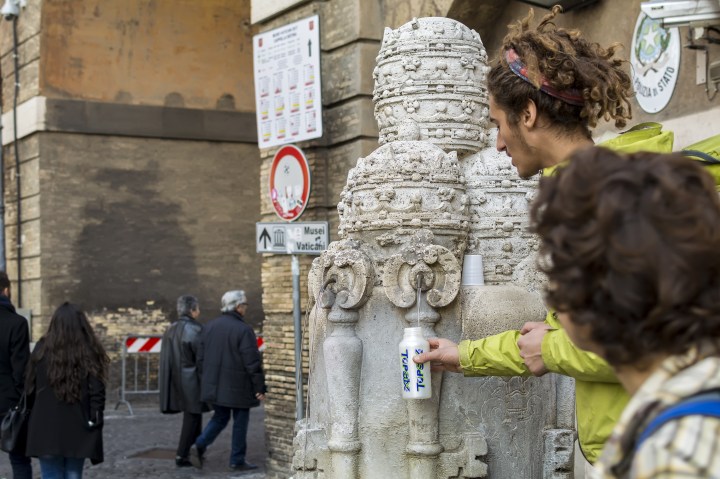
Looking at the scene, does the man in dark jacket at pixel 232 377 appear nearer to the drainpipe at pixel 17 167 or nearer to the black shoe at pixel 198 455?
the black shoe at pixel 198 455

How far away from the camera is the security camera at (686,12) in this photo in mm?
6816

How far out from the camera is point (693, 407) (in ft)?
4.36

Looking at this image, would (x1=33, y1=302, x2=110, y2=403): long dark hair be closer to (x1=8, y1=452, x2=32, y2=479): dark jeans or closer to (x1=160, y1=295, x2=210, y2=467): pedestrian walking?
(x1=8, y1=452, x2=32, y2=479): dark jeans

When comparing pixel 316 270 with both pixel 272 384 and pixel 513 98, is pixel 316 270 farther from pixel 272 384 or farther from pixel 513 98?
pixel 272 384

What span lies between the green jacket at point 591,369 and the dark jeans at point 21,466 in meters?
5.87

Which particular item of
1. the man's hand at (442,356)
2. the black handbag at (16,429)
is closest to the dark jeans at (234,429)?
the black handbag at (16,429)

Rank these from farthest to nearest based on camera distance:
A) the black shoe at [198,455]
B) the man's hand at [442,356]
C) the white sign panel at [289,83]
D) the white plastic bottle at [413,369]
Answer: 1. the white sign panel at [289,83]
2. the black shoe at [198,455]
3. the white plastic bottle at [413,369]
4. the man's hand at [442,356]

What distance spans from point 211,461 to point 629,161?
10.0m

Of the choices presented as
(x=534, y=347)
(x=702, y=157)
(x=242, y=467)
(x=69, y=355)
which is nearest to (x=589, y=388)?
(x=534, y=347)

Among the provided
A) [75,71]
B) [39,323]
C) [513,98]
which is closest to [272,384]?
[39,323]

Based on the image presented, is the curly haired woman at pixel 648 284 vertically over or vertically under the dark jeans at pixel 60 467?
over

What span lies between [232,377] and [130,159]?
7047 mm

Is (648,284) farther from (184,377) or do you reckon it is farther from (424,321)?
(184,377)

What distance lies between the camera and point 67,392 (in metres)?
7.01
